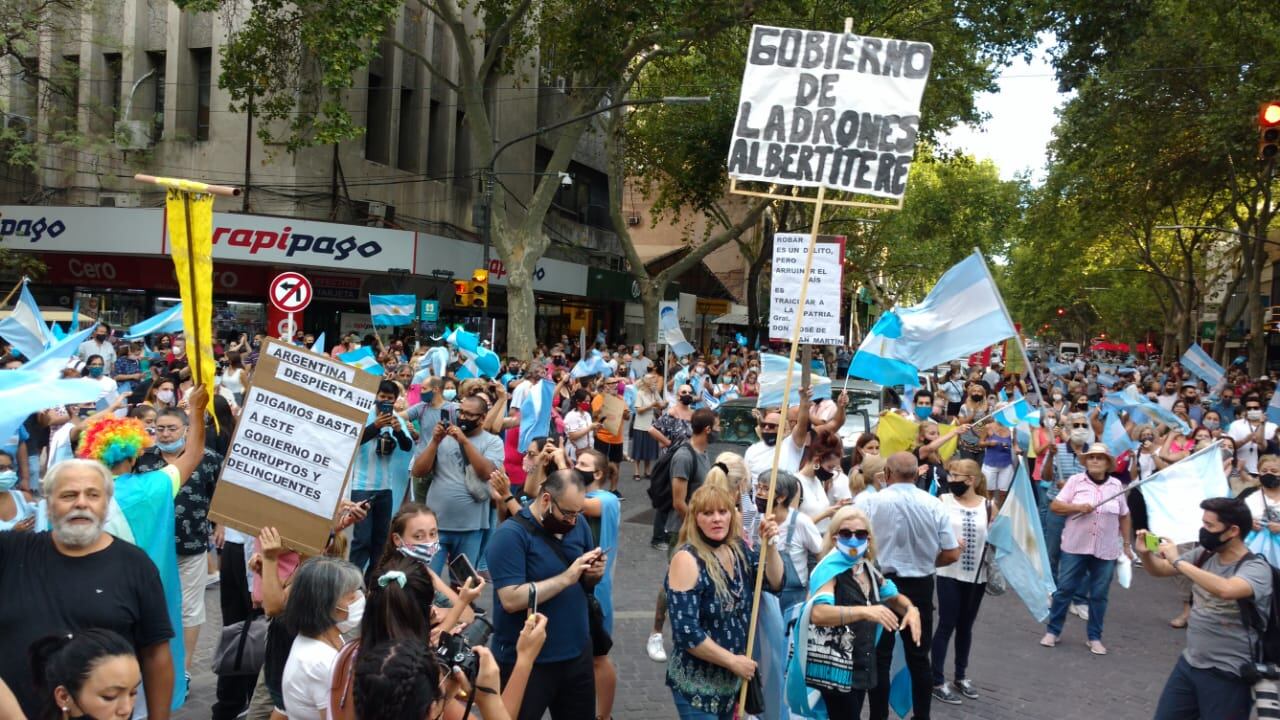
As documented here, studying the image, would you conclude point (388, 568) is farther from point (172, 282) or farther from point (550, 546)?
point (172, 282)

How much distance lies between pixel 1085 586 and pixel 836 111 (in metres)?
4.87

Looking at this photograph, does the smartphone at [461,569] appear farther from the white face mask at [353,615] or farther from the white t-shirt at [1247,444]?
the white t-shirt at [1247,444]

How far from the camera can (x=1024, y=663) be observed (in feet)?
26.4

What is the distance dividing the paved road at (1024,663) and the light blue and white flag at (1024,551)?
60 centimetres

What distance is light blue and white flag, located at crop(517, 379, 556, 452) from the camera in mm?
10070

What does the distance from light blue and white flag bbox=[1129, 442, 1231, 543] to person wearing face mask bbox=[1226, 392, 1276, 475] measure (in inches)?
229

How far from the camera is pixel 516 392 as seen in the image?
13.2m

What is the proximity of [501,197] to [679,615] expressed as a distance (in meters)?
21.1

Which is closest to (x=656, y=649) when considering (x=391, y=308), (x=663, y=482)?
(x=663, y=482)

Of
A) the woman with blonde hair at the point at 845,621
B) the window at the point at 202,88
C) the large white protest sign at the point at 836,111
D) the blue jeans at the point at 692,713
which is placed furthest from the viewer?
the window at the point at 202,88

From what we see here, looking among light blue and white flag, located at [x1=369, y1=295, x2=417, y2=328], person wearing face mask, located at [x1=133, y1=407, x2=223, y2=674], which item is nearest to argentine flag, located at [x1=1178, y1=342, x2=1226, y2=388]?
light blue and white flag, located at [x1=369, y1=295, x2=417, y2=328]

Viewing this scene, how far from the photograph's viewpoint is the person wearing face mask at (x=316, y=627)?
3643mm

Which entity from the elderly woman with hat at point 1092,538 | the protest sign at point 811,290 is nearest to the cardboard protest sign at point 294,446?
the protest sign at point 811,290

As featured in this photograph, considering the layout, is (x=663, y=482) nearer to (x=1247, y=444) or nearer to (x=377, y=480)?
(x=377, y=480)
